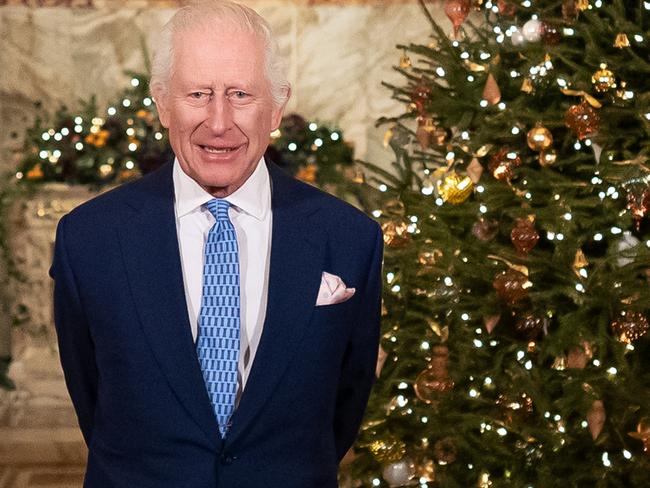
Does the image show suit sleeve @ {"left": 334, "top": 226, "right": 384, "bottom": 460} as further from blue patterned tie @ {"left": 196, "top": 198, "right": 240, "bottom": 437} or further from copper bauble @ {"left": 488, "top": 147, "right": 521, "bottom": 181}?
copper bauble @ {"left": 488, "top": 147, "right": 521, "bottom": 181}

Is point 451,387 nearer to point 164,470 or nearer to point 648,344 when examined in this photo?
point 648,344

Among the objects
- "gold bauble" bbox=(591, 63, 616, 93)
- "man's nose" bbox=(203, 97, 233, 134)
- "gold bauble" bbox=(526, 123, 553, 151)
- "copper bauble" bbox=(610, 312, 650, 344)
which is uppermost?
"gold bauble" bbox=(591, 63, 616, 93)

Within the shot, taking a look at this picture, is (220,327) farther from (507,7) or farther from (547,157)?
(507,7)

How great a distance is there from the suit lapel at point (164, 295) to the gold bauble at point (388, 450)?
8.06 ft

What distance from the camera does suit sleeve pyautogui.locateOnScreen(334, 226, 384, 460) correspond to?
2.48 metres

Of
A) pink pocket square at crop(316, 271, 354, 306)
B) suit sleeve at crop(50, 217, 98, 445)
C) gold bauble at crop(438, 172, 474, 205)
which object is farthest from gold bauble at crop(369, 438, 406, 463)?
pink pocket square at crop(316, 271, 354, 306)

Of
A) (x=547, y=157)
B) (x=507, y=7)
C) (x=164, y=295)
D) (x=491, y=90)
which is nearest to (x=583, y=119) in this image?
(x=547, y=157)

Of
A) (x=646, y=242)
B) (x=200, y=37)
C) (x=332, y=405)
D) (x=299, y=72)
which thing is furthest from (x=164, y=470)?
(x=299, y=72)

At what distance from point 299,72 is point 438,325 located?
438 centimetres

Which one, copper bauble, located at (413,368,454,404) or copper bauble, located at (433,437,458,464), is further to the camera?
copper bauble, located at (433,437,458,464)

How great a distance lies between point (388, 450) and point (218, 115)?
8.85 ft

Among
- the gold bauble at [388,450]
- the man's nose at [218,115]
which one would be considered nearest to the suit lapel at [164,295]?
the man's nose at [218,115]

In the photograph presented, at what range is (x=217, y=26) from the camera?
2.15m

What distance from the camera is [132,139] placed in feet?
24.7
